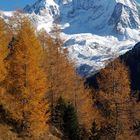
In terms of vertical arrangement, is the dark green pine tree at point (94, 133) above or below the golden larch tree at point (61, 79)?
below

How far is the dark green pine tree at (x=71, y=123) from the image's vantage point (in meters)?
49.9

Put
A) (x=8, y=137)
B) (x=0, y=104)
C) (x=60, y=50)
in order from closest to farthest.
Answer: (x=8, y=137)
(x=0, y=104)
(x=60, y=50)

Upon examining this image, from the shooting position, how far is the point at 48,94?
53812 mm

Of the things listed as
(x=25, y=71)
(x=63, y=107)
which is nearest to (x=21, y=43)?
(x=25, y=71)

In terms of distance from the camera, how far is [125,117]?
166 feet

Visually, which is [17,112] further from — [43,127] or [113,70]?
[113,70]

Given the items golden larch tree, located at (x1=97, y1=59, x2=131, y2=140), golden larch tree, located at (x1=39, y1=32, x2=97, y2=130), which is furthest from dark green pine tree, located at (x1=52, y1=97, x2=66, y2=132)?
golden larch tree, located at (x1=97, y1=59, x2=131, y2=140)

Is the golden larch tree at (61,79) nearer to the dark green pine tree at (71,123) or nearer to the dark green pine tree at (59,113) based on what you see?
the dark green pine tree at (59,113)

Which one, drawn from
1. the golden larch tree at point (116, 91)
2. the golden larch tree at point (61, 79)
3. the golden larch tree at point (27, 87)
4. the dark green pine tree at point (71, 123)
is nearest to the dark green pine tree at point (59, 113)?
the dark green pine tree at point (71, 123)

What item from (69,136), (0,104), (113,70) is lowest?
(69,136)

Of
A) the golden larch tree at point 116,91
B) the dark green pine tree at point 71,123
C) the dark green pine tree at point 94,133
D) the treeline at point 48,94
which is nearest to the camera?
the treeline at point 48,94

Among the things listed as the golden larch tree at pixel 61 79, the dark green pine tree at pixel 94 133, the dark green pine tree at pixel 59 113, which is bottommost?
the dark green pine tree at pixel 94 133

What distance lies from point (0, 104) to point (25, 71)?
14.7 ft

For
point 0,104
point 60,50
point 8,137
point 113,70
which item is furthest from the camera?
point 60,50
